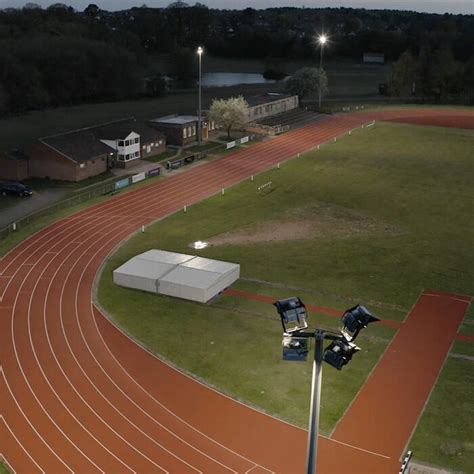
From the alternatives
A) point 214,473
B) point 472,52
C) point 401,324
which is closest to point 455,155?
point 401,324

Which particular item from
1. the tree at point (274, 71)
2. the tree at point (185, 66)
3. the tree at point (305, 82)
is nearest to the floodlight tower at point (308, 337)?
the tree at point (305, 82)

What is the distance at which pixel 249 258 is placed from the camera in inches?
1602

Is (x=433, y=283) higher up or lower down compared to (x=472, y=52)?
lower down

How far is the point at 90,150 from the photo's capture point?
61469 millimetres

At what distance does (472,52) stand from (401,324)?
13962 centimetres

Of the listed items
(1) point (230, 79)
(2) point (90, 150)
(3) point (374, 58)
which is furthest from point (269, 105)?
(3) point (374, 58)

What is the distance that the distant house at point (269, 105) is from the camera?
8931 centimetres

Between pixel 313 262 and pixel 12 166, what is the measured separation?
1307 inches

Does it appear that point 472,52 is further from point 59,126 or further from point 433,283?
point 433,283

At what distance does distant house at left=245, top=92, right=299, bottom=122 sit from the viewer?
89312 millimetres

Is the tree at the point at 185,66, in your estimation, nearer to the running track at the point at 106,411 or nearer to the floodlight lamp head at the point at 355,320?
the running track at the point at 106,411

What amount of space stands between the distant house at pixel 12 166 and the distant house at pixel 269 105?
124ft

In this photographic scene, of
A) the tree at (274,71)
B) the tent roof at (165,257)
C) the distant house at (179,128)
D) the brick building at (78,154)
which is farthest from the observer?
the tree at (274,71)

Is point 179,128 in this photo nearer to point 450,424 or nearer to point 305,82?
point 305,82
